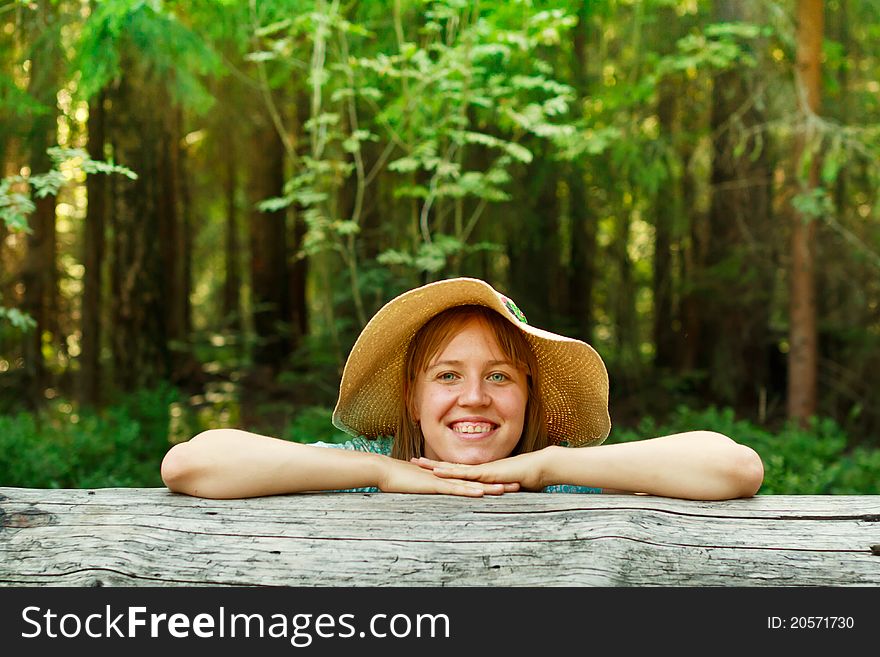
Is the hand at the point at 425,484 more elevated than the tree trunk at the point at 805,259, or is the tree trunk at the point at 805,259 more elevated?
the tree trunk at the point at 805,259

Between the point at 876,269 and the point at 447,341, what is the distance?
25.3 ft

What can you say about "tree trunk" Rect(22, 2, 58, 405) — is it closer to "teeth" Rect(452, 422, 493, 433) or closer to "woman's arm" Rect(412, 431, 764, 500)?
"teeth" Rect(452, 422, 493, 433)

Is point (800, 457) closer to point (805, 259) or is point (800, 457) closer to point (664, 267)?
point (805, 259)

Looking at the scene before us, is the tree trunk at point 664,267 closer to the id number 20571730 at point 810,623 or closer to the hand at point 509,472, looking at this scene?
the hand at point 509,472

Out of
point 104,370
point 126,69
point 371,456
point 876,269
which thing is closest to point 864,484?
point 876,269

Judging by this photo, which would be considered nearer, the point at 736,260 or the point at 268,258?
the point at 736,260

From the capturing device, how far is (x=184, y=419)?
8.68 meters

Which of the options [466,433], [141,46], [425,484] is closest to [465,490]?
[425,484]

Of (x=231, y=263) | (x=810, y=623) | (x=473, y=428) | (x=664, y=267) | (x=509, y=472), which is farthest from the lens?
(x=231, y=263)

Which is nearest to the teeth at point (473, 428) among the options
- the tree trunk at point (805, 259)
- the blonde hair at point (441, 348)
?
the blonde hair at point (441, 348)

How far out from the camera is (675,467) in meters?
2.36

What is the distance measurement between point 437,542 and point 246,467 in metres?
0.60

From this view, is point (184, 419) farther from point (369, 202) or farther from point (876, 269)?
point (876, 269)

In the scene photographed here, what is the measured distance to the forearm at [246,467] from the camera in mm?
2359
